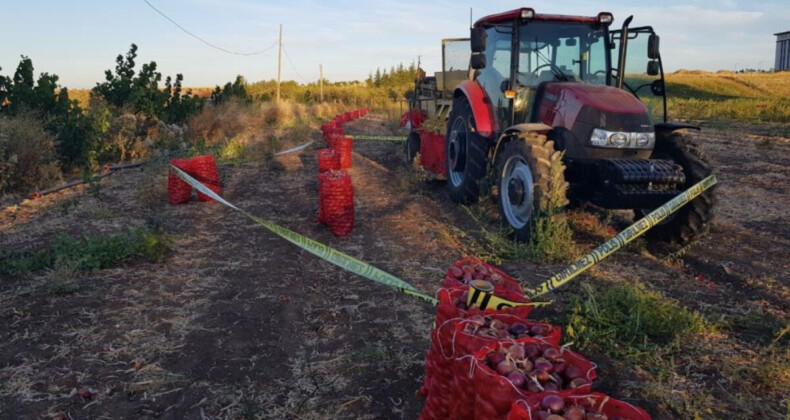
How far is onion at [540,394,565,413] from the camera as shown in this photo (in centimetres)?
173

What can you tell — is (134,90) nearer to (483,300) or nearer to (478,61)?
(478,61)

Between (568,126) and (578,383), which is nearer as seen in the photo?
(578,383)

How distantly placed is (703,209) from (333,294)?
3813 millimetres

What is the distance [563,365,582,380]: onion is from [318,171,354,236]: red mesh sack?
474 cm

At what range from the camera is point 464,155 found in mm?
7977

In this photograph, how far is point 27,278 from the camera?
5027 mm

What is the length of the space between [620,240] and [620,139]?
1.37 m

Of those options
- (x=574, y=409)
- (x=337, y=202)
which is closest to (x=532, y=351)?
(x=574, y=409)

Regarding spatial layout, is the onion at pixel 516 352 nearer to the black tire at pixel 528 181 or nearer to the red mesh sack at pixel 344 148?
the black tire at pixel 528 181

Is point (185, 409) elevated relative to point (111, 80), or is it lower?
lower

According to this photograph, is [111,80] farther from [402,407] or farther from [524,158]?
[402,407]

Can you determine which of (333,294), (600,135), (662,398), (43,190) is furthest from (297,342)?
Answer: (43,190)

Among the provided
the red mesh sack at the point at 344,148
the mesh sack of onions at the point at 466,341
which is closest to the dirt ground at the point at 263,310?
the mesh sack of onions at the point at 466,341

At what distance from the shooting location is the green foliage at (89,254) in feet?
17.0
